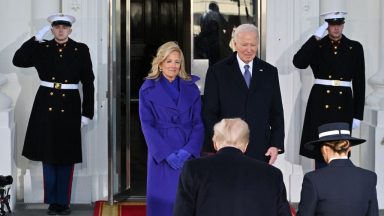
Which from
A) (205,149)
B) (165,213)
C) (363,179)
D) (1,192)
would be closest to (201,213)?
(363,179)

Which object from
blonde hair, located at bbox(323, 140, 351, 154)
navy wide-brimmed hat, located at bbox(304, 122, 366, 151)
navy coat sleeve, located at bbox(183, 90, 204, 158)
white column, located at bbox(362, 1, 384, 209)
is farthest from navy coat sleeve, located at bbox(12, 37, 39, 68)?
blonde hair, located at bbox(323, 140, 351, 154)

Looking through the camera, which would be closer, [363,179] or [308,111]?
[363,179]

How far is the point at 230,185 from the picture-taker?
3.78m

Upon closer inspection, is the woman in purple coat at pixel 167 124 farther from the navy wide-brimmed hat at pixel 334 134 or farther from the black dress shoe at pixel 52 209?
the black dress shoe at pixel 52 209

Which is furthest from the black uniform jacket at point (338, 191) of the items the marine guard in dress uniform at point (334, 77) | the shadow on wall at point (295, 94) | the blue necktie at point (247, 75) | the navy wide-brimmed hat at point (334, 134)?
the shadow on wall at point (295, 94)

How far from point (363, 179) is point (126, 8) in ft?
13.8

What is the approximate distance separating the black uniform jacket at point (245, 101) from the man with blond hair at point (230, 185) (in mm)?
1833

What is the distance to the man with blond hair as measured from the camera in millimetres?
3785

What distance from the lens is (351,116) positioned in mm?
7051

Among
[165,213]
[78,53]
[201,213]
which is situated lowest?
[165,213]

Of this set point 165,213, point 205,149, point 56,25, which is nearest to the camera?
point 165,213

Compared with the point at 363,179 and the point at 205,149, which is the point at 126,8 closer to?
the point at 205,149

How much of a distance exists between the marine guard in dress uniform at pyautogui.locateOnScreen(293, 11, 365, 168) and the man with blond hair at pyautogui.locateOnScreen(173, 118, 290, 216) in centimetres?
313

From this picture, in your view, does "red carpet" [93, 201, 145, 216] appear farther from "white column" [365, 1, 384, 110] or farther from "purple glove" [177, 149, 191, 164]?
"white column" [365, 1, 384, 110]
